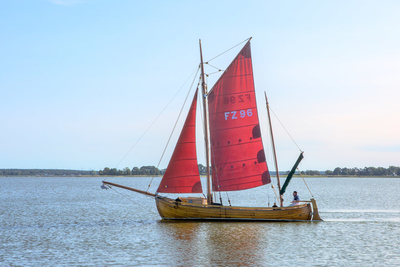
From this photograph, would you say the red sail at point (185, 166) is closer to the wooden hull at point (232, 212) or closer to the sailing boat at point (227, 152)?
the sailing boat at point (227, 152)

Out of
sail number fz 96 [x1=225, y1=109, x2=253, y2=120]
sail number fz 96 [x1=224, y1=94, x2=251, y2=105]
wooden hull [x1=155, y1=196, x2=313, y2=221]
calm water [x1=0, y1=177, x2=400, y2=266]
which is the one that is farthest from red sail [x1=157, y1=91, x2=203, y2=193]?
calm water [x1=0, y1=177, x2=400, y2=266]

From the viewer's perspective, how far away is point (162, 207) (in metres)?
45.8

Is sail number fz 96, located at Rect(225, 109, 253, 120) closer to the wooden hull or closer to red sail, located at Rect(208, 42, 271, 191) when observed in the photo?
red sail, located at Rect(208, 42, 271, 191)

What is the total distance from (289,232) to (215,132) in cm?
1028

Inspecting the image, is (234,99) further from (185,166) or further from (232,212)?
(232,212)

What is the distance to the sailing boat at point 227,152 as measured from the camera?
44.6 metres

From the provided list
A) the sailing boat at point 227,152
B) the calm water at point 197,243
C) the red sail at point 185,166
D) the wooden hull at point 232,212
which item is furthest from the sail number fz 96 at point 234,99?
the calm water at point 197,243

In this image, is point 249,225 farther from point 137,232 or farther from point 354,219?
point 354,219

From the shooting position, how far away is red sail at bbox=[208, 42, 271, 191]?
44.7m

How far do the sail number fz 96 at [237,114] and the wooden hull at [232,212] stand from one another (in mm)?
7266

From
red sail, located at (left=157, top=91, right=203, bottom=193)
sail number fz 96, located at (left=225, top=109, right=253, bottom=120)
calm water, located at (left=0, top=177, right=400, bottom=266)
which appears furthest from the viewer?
sail number fz 96, located at (left=225, top=109, right=253, bottom=120)

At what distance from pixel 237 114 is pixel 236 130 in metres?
1.31

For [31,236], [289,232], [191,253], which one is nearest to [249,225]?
[289,232]

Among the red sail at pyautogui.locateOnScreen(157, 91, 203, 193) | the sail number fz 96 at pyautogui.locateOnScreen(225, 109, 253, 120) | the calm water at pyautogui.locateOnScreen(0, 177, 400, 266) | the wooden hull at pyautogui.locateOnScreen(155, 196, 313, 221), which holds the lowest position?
the calm water at pyautogui.locateOnScreen(0, 177, 400, 266)
